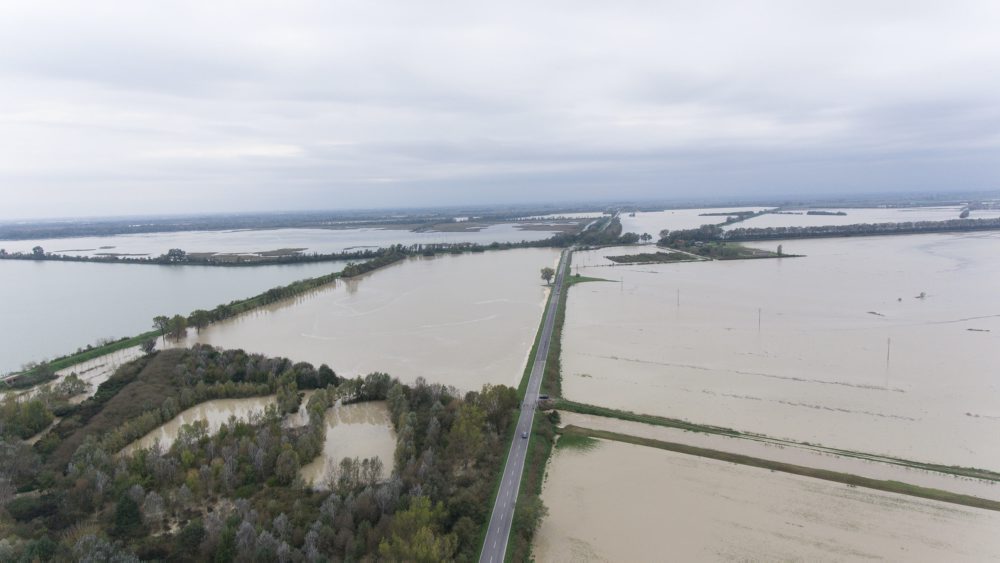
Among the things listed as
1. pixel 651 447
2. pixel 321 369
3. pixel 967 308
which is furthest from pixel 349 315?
pixel 967 308

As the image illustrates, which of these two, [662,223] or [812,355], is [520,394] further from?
[662,223]

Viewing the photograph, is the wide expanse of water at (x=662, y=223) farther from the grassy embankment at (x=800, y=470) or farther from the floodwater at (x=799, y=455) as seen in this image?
the grassy embankment at (x=800, y=470)

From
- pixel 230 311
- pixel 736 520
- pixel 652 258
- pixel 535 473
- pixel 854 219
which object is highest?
pixel 854 219

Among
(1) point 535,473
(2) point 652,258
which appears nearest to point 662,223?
(2) point 652,258

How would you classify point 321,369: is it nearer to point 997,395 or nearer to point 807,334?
point 807,334

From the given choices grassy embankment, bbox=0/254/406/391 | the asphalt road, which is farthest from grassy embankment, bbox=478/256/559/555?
grassy embankment, bbox=0/254/406/391
